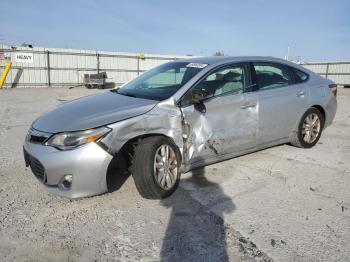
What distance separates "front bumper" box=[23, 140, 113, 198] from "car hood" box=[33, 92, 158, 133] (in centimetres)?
23

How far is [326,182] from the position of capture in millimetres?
3977

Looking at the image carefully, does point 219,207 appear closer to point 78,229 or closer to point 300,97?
point 78,229

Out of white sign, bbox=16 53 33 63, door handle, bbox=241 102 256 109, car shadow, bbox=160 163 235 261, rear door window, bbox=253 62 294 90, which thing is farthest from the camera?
white sign, bbox=16 53 33 63

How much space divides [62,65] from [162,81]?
22112mm

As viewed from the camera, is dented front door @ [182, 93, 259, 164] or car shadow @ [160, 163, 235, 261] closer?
car shadow @ [160, 163, 235, 261]

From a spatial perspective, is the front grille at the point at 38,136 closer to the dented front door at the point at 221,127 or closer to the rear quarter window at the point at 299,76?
the dented front door at the point at 221,127

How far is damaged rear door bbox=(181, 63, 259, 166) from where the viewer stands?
3.71 meters

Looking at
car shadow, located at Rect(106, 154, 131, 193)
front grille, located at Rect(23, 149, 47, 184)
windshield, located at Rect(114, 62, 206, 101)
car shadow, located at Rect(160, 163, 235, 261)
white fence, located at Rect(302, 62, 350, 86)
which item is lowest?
car shadow, located at Rect(160, 163, 235, 261)

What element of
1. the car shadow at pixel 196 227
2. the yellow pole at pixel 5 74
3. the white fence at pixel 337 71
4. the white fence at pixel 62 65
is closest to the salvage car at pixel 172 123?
the car shadow at pixel 196 227

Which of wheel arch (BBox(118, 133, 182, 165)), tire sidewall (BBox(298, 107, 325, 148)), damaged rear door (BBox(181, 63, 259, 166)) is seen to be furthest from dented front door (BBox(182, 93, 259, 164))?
tire sidewall (BBox(298, 107, 325, 148))

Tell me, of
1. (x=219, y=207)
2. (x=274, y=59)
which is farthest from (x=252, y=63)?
(x=219, y=207)

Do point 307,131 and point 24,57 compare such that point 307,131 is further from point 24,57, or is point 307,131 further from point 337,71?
point 337,71

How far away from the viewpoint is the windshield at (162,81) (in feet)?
12.7

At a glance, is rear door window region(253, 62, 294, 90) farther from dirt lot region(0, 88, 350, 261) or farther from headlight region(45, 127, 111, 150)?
headlight region(45, 127, 111, 150)
